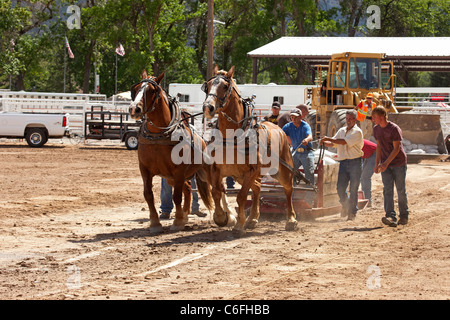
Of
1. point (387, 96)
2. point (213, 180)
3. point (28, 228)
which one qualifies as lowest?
point (28, 228)

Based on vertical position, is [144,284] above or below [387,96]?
below

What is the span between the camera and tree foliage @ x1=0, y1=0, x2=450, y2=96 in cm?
4888

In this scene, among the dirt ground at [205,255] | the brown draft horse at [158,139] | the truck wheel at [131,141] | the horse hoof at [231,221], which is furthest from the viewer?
the truck wheel at [131,141]

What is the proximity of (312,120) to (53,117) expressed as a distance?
11010mm

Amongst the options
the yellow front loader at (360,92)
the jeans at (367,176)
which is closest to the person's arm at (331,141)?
the jeans at (367,176)

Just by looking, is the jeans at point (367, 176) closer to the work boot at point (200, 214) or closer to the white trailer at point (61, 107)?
the work boot at point (200, 214)

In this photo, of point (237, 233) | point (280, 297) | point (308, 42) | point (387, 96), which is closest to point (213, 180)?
point (237, 233)

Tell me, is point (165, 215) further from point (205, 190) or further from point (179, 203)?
point (179, 203)

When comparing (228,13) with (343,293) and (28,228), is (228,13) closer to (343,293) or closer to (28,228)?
(28,228)

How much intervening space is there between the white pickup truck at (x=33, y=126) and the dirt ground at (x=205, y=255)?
1472 cm

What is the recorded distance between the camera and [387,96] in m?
24.7

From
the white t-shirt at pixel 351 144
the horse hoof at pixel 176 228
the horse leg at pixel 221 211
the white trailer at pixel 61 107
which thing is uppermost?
the white trailer at pixel 61 107

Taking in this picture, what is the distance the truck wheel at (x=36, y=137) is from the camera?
3100 cm
